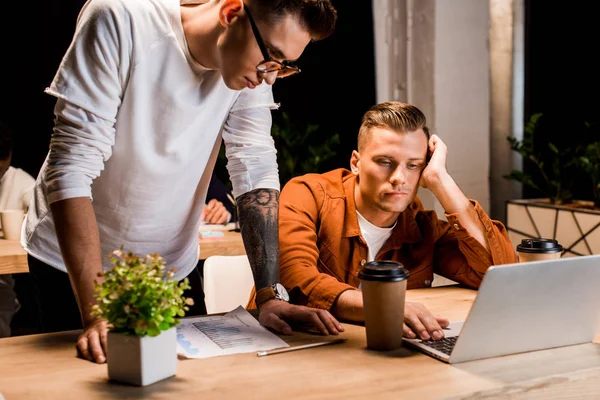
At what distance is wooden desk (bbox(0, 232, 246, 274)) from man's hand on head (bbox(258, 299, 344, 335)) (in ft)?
4.11

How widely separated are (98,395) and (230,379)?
21cm

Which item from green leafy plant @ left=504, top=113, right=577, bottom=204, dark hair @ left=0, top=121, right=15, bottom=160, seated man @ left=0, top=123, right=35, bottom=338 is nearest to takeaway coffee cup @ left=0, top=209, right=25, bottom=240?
dark hair @ left=0, top=121, right=15, bottom=160

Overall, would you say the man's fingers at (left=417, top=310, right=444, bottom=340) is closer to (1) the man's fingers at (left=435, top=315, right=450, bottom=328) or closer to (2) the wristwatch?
(1) the man's fingers at (left=435, top=315, right=450, bottom=328)

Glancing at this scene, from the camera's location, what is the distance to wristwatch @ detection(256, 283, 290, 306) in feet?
5.63

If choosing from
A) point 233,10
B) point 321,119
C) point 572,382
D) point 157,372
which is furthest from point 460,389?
point 321,119

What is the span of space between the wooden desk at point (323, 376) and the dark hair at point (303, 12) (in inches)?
25.6

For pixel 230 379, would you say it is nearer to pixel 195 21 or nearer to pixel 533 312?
pixel 533 312

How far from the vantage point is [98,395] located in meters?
1.20

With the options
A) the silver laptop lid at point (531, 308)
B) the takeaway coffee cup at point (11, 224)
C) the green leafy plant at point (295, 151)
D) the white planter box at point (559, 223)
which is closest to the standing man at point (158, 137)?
the silver laptop lid at point (531, 308)

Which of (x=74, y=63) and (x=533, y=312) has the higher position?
(x=74, y=63)

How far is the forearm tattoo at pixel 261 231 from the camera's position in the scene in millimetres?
1791

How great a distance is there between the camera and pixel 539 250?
1761mm

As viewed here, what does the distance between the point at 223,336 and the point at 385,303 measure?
0.33 m

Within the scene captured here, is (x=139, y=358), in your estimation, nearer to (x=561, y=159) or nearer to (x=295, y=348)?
(x=295, y=348)
